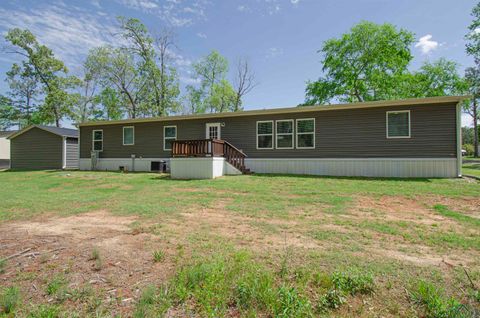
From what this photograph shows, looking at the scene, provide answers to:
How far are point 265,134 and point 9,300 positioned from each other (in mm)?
11011

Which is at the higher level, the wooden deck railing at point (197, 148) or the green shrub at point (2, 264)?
the wooden deck railing at point (197, 148)

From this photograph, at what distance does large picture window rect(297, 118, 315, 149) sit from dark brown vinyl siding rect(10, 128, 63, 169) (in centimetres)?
1536

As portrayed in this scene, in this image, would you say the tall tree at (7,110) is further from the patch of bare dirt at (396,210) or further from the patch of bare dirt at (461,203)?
the patch of bare dirt at (461,203)

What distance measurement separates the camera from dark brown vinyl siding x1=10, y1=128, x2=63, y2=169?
16719mm

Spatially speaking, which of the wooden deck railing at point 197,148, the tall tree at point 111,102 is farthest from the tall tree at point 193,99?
the wooden deck railing at point 197,148

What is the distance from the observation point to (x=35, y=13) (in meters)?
12.1

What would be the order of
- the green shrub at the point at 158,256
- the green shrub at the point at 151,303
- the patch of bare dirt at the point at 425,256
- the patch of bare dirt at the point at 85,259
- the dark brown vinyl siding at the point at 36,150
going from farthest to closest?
the dark brown vinyl siding at the point at 36,150
the green shrub at the point at 158,256
the patch of bare dirt at the point at 425,256
the patch of bare dirt at the point at 85,259
the green shrub at the point at 151,303

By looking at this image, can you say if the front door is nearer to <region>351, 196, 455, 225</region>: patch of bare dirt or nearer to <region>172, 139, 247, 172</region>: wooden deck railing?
<region>172, 139, 247, 172</region>: wooden deck railing

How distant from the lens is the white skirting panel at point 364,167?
32.0 feet

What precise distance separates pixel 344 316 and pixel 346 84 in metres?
26.3

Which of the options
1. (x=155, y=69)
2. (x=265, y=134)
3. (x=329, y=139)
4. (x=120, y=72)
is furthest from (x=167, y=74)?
(x=329, y=139)

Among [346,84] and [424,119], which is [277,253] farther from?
[346,84]

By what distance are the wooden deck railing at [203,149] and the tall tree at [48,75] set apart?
950 inches

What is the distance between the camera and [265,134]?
40.6 feet
